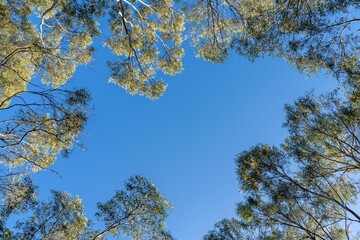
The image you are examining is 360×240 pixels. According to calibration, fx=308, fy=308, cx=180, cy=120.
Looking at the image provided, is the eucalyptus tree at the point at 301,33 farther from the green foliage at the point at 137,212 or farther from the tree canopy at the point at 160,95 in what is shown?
the green foliage at the point at 137,212

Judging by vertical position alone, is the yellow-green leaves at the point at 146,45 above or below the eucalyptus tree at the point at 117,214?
above

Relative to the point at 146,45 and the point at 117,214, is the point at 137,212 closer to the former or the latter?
the point at 117,214

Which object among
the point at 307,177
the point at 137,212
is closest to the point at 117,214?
the point at 137,212

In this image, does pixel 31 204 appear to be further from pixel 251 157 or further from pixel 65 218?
pixel 251 157

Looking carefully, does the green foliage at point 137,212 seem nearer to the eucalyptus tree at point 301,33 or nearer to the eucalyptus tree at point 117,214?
the eucalyptus tree at point 117,214

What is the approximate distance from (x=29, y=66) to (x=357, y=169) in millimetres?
16211

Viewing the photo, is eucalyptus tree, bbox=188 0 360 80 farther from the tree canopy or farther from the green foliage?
the green foliage

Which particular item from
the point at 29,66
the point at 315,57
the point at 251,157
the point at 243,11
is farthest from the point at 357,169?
the point at 29,66

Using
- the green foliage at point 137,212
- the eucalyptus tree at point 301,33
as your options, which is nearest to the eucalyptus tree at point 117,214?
the green foliage at point 137,212

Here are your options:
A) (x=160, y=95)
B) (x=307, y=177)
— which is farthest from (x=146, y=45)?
(x=307, y=177)

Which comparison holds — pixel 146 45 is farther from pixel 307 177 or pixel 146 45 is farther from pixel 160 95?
pixel 307 177

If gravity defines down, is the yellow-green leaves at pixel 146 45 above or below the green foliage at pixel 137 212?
above

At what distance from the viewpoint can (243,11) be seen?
15.4m

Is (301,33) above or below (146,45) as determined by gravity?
below
